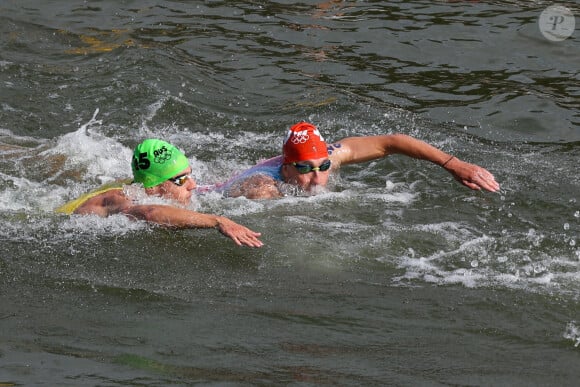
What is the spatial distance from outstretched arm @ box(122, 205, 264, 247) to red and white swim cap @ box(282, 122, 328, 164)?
4.60 ft

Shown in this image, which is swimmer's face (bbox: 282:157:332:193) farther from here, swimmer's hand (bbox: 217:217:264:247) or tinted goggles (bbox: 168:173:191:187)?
swimmer's hand (bbox: 217:217:264:247)

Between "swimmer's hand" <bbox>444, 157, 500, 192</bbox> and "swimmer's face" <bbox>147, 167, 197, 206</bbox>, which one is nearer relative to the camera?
"swimmer's hand" <bbox>444, 157, 500, 192</bbox>

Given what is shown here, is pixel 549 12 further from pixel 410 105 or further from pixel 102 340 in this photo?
pixel 102 340

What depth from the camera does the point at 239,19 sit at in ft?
54.3

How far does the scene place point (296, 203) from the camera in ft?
32.5

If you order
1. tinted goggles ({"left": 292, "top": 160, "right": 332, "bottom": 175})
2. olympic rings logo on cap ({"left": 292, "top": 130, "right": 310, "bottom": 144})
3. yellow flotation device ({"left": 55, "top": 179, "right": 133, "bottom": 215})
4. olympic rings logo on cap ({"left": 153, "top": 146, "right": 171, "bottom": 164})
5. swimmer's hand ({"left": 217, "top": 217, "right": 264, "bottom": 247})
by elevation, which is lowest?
yellow flotation device ({"left": 55, "top": 179, "right": 133, "bottom": 215})

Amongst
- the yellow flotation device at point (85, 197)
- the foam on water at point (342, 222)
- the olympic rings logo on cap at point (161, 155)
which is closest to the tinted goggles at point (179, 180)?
the olympic rings logo on cap at point (161, 155)

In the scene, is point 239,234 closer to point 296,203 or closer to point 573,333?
point 296,203

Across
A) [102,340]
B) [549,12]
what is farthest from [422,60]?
[102,340]

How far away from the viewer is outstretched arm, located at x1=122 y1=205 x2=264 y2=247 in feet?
25.9

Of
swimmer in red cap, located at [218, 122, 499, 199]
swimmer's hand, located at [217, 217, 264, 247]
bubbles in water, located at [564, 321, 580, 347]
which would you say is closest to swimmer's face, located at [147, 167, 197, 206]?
swimmer in red cap, located at [218, 122, 499, 199]

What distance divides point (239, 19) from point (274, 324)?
9.96 m

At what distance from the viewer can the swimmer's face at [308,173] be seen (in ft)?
32.3

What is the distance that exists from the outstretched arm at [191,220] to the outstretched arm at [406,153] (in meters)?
1.92
